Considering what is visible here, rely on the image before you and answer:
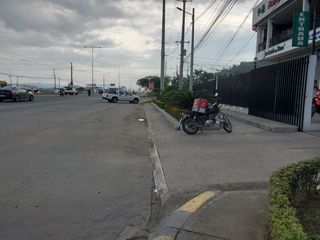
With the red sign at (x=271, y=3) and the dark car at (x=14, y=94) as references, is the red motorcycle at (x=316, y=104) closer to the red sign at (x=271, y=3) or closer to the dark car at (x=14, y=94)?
the red sign at (x=271, y=3)

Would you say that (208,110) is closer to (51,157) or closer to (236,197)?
(51,157)

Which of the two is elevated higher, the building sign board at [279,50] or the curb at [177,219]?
the building sign board at [279,50]

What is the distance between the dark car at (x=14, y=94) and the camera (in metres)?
35.5

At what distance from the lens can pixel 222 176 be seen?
7082 mm

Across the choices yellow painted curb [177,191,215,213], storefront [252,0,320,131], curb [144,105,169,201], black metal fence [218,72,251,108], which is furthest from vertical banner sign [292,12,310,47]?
yellow painted curb [177,191,215,213]

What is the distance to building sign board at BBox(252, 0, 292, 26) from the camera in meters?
35.2

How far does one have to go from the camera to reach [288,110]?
1462cm

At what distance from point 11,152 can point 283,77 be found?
35.3 ft

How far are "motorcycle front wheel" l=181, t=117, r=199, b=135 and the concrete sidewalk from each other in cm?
21

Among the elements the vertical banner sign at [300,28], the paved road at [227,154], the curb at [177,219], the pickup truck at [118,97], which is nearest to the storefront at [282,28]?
the vertical banner sign at [300,28]

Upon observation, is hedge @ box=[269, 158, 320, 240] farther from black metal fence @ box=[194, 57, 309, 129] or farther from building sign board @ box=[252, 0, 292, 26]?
building sign board @ box=[252, 0, 292, 26]

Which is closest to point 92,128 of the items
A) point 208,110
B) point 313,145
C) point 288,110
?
point 208,110

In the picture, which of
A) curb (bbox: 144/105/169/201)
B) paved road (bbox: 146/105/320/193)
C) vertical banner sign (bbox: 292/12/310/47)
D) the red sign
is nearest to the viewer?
curb (bbox: 144/105/169/201)

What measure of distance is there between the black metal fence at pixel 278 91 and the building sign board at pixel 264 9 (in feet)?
49.9
